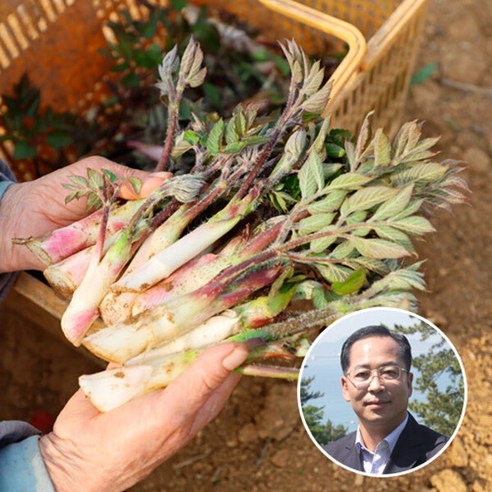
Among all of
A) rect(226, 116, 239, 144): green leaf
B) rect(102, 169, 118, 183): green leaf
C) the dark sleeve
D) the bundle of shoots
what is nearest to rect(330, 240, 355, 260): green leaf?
the bundle of shoots

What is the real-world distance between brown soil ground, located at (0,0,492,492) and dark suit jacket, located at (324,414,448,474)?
2.18 feet

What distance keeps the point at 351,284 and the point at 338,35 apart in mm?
873

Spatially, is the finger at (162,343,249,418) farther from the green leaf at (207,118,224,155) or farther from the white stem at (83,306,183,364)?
the green leaf at (207,118,224,155)

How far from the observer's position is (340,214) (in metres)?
1.52

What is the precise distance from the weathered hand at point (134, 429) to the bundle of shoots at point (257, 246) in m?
0.06

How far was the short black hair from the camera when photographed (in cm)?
127

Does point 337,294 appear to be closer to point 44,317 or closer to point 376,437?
point 376,437

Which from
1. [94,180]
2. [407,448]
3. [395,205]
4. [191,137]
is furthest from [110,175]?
[407,448]

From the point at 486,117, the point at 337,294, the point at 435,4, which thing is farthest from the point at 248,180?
the point at 435,4

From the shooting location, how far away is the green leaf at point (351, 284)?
140 centimetres

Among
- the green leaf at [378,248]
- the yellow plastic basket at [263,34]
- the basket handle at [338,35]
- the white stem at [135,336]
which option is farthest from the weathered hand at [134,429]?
the yellow plastic basket at [263,34]

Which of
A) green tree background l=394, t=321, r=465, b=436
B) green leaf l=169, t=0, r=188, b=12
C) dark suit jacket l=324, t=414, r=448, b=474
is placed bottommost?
dark suit jacket l=324, t=414, r=448, b=474

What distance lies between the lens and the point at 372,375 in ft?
4.09

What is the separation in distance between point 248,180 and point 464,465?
1.03m
